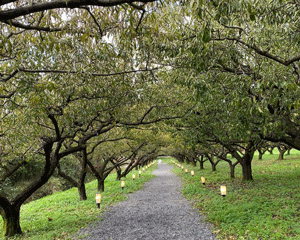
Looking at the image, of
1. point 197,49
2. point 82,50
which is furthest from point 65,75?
point 197,49

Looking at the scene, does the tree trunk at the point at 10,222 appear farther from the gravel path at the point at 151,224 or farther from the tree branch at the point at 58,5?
the tree branch at the point at 58,5

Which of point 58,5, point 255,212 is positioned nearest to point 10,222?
point 58,5

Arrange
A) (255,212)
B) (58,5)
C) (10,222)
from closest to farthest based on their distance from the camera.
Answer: (58,5) → (10,222) → (255,212)

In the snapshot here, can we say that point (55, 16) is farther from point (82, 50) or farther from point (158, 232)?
point (158, 232)

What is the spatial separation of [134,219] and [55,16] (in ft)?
24.7

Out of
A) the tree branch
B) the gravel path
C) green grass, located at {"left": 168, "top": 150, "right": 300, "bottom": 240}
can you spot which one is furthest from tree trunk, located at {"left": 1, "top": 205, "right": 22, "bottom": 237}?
the tree branch

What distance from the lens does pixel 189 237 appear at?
253 inches

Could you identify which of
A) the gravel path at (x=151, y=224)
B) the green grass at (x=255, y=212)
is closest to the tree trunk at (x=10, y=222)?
the gravel path at (x=151, y=224)

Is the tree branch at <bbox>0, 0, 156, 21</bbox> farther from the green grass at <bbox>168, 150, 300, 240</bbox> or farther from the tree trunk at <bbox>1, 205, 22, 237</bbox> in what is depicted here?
the tree trunk at <bbox>1, 205, 22, 237</bbox>

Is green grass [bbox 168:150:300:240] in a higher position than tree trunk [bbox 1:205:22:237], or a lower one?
lower

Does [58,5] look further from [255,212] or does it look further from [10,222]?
[255,212]

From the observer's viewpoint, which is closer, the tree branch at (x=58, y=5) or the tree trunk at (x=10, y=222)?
the tree branch at (x=58, y=5)

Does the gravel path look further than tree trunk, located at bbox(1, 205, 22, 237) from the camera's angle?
No

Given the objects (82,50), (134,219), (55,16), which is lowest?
(134,219)
